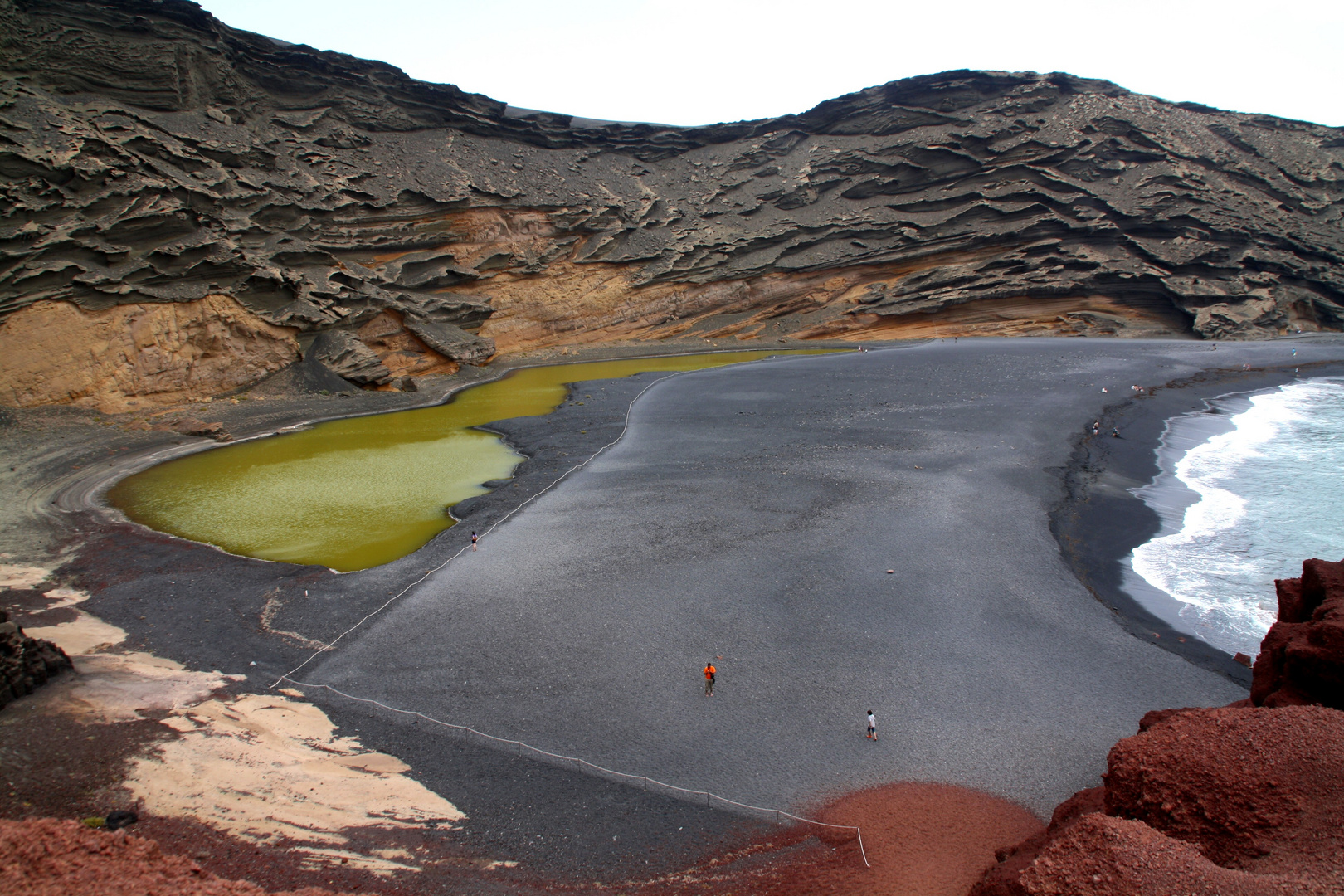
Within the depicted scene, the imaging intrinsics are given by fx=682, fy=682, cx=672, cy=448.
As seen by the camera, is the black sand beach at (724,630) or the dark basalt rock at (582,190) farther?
the dark basalt rock at (582,190)

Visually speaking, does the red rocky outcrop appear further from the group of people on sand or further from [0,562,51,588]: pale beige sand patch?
[0,562,51,588]: pale beige sand patch

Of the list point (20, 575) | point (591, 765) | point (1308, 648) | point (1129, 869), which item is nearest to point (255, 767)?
point (591, 765)

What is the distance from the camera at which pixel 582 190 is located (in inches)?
1720

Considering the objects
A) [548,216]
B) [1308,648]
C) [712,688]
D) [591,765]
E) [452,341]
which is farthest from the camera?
[548,216]

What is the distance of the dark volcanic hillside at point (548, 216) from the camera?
24453 millimetres

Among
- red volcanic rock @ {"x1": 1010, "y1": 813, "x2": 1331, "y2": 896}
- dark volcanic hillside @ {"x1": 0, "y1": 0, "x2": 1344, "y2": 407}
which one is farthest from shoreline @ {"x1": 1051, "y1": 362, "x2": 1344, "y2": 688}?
dark volcanic hillside @ {"x1": 0, "y1": 0, "x2": 1344, "y2": 407}

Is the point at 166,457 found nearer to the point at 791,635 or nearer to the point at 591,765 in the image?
the point at 591,765

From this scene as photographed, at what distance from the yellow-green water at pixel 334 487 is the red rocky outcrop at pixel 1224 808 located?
12.4m

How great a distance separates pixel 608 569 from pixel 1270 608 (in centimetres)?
1071

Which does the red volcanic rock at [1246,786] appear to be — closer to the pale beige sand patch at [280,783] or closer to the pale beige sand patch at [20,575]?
the pale beige sand patch at [280,783]

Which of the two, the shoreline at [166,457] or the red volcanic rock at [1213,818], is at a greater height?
the red volcanic rock at [1213,818]

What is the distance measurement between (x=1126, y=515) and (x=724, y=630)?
9.84m

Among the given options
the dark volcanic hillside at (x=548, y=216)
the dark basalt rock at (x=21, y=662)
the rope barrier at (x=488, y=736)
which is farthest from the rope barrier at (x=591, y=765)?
the dark volcanic hillside at (x=548, y=216)

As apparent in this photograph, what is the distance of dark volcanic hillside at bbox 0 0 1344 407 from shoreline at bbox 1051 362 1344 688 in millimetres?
19794
